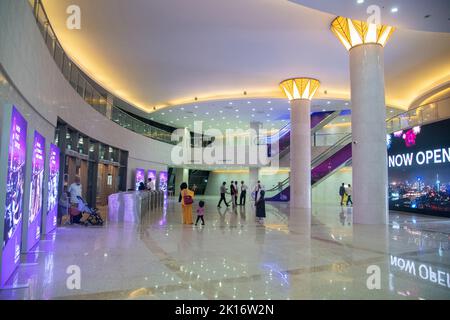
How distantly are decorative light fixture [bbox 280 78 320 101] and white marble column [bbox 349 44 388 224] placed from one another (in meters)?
6.92

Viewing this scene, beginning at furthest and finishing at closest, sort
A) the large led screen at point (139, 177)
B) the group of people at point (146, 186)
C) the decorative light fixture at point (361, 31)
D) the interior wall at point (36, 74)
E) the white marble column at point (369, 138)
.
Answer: the large led screen at point (139, 177) < the group of people at point (146, 186) < the decorative light fixture at point (361, 31) < the white marble column at point (369, 138) < the interior wall at point (36, 74)

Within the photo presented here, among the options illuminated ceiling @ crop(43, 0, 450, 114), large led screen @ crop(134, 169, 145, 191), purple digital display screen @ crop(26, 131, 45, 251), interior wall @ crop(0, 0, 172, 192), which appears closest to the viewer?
interior wall @ crop(0, 0, 172, 192)

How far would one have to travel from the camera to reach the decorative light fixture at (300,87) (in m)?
18.8

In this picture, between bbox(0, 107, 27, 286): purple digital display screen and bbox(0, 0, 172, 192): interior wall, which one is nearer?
bbox(0, 107, 27, 286): purple digital display screen

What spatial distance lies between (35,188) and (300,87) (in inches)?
621

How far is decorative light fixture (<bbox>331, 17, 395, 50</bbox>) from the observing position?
1157 centimetres

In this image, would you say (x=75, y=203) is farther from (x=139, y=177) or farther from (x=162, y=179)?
(x=162, y=179)

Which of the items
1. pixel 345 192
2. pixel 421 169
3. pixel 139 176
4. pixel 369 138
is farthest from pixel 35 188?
pixel 345 192

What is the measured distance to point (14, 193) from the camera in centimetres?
409

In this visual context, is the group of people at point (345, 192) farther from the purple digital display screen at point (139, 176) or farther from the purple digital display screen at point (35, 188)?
the purple digital display screen at point (35, 188)

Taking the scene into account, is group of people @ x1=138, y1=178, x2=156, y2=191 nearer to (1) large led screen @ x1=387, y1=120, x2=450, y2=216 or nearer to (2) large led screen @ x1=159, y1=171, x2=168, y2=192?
(2) large led screen @ x1=159, y1=171, x2=168, y2=192

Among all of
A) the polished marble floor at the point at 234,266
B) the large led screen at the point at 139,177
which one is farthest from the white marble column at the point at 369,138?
the large led screen at the point at 139,177

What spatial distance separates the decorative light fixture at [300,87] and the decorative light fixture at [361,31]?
264 inches

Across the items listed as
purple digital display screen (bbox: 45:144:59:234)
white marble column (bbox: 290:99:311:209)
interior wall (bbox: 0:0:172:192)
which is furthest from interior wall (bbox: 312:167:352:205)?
purple digital display screen (bbox: 45:144:59:234)
